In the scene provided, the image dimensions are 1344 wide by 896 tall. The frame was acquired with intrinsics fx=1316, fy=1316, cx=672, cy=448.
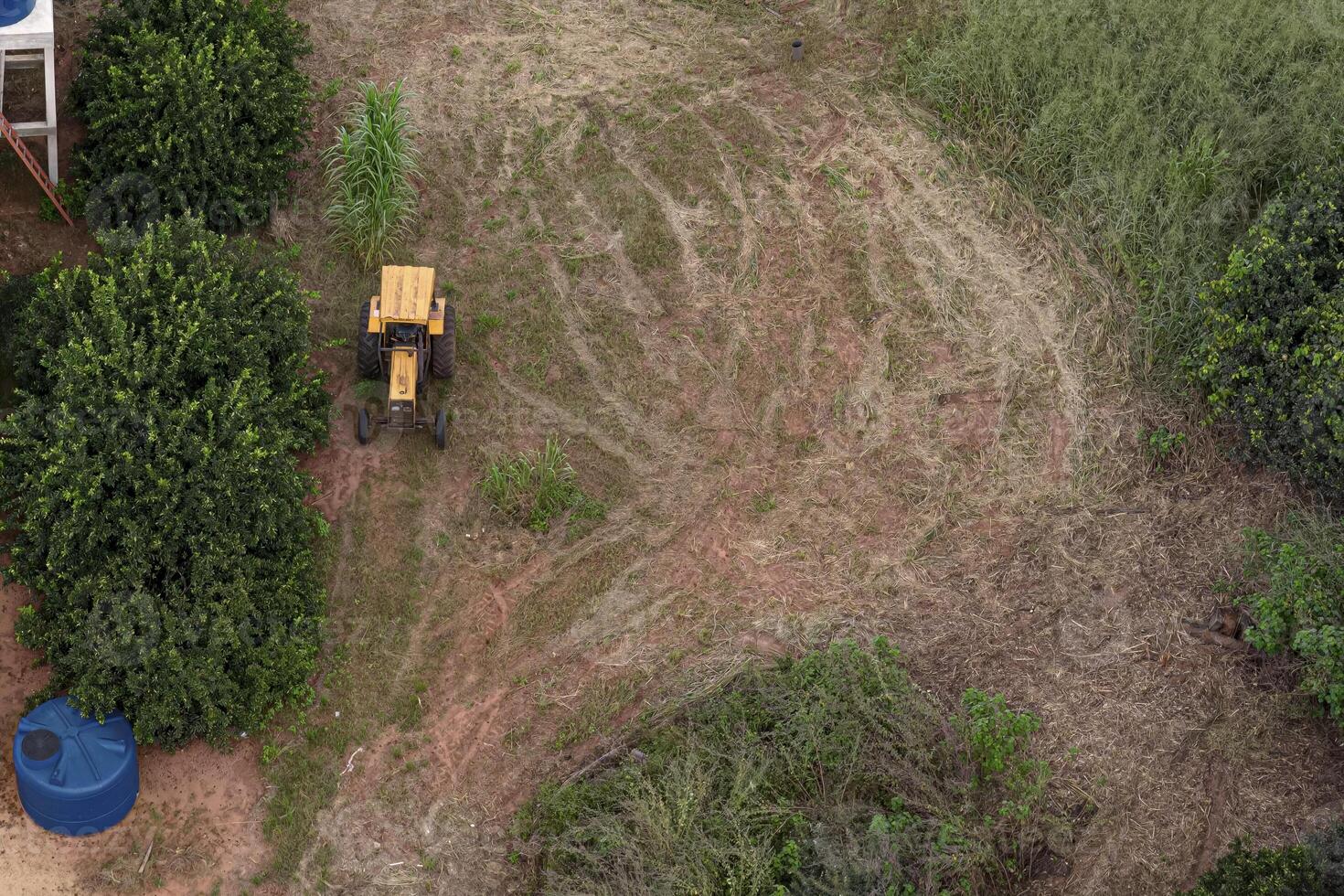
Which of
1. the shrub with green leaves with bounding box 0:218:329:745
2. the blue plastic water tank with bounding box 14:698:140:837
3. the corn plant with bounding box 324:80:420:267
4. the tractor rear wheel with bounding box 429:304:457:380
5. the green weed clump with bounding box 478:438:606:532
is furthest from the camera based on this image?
the corn plant with bounding box 324:80:420:267

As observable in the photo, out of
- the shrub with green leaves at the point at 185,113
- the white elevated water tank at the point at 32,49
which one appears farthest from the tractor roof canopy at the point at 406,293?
the white elevated water tank at the point at 32,49

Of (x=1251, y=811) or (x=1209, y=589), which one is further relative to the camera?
(x=1209, y=589)

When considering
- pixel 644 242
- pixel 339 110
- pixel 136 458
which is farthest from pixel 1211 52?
pixel 136 458

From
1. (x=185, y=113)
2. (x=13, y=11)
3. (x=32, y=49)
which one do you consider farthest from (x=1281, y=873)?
(x=32, y=49)

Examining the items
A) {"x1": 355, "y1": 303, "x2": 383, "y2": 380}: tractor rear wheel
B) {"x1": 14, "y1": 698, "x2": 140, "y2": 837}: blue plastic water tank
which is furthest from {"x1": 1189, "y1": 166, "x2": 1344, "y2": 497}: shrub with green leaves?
{"x1": 14, "y1": 698, "x2": 140, "y2": 837}: blue plastic water tank

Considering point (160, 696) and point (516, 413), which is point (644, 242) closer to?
point (516, 413)

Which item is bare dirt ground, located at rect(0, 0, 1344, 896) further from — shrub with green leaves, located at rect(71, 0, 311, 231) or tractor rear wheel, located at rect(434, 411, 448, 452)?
shrub with green leaves, located at rect(71, 0, 311, 231)
